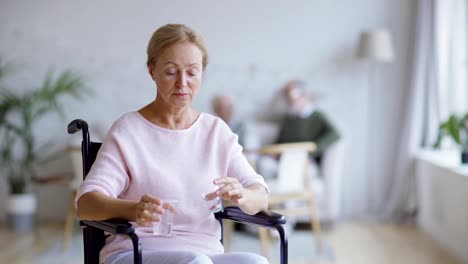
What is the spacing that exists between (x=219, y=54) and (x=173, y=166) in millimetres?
4201

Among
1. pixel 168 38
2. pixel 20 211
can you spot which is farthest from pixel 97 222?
pixel 20 211

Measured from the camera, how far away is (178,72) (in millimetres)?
2166

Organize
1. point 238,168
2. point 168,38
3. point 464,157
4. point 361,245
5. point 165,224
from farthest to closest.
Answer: point 361,245 < point 464,157 < point 238,168 < point 168,38 < point 165,224

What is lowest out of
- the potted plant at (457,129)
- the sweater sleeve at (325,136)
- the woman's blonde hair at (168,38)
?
the sweater sleeve at (325,136)

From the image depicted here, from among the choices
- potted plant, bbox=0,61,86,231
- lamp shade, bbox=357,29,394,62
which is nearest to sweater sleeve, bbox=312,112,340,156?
lamp shade, bbox=357,29,394,62

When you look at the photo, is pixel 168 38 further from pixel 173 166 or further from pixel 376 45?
pixel 376 45

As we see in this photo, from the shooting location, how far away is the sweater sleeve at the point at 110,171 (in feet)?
6.76

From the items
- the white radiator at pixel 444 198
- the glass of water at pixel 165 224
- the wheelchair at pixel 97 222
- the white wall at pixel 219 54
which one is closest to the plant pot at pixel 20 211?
the white wall at pixel 219 54

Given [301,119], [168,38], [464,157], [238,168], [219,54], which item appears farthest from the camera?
[219,54]

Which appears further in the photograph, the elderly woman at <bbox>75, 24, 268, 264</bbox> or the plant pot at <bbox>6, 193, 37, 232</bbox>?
the plant pot at <bbox>6, 193, 37, 232</bbox>

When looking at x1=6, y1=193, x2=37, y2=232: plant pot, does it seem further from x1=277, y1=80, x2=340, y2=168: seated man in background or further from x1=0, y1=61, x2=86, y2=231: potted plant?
x1=277, y1=80, x2=340, y2=168: seated man in background

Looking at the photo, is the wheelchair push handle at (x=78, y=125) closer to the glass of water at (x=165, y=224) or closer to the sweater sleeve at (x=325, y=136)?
the glass of water at (x=165, y=224)

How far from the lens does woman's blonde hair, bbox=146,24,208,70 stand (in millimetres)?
2154

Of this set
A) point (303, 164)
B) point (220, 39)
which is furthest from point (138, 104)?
point (303, 164)
